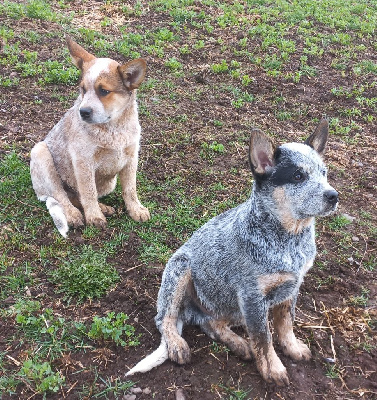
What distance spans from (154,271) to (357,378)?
6.86 feet

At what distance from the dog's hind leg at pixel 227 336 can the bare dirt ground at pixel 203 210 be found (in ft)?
0.25

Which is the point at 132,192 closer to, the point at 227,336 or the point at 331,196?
the point at 227,336

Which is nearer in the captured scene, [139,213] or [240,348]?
[240,348]

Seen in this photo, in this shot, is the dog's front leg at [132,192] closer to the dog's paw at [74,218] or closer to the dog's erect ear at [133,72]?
the dog's paw at [74,218]

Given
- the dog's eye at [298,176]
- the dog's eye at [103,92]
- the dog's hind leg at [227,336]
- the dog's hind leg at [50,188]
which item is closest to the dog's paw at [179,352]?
the dog's hind leg at [227,336]

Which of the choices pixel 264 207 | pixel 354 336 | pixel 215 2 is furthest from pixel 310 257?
pixel 215 2

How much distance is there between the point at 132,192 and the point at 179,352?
2383 mm

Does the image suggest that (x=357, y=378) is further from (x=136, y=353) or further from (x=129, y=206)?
(x=129, y=206)

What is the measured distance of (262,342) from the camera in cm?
362

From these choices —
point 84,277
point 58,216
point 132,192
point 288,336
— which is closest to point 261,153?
point 288,336

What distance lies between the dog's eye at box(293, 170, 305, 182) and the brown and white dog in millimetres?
2386

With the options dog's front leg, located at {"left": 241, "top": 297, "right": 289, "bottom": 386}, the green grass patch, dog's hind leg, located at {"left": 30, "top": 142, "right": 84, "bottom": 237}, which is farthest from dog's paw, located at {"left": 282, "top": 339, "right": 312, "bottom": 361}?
dog's hind leg, located at {"left": 30, "top": 142, "right": 84, "bottom": 237}

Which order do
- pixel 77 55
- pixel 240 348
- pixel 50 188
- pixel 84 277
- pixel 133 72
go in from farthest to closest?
pixel 50 188 < pixel 77 55 < pixel 133 72 < pixel 84 277 < pixel 240 348

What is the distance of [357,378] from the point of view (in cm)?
388
